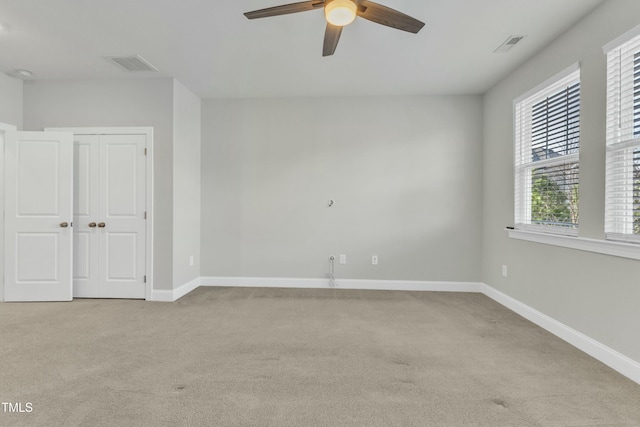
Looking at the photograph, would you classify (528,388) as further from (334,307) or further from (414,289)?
(414,289)

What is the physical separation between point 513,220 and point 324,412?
10.1 feet

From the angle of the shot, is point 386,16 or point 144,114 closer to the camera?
point 386,16

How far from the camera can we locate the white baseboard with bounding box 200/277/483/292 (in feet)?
14.1

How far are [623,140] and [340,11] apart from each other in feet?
7.24

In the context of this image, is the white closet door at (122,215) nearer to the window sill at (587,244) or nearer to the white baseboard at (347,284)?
the white baseboard at (347,284)

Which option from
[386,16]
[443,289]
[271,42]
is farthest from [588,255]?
[271,42]

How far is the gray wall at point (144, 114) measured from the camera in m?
3.78

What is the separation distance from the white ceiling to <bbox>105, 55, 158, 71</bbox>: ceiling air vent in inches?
4.1

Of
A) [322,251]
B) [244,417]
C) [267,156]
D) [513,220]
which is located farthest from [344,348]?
[267,156]

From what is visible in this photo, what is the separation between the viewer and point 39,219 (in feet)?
12.0

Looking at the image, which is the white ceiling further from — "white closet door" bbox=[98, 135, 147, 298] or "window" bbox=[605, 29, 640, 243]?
"white closet door" bbox=[98, 135, 147, 298]

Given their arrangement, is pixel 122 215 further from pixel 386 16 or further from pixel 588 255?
pixel 588 255

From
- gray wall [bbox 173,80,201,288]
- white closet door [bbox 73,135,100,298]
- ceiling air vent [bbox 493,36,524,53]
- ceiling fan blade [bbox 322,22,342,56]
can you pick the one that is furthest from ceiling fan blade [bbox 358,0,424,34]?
white closet door [bbox 73,135,100,298]

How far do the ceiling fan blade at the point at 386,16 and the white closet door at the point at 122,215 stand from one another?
3.07m
